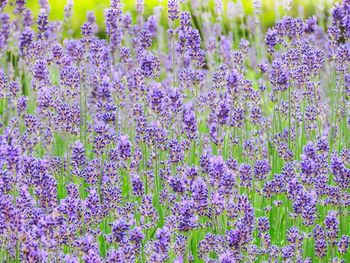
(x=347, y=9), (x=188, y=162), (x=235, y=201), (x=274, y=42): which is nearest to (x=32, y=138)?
(x=188, y=162)

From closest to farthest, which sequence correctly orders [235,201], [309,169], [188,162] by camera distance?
[309,169] < [235,201] < [188,162]

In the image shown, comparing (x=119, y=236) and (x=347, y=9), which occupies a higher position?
(x=347, y=9)

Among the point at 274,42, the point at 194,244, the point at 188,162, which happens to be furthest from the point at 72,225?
the point at 274,42

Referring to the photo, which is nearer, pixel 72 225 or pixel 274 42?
pixel 72 225

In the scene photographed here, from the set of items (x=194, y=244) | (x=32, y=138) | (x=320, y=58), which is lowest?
(x=194, y=244)

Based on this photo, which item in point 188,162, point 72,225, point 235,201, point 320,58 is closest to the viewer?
point 72,225

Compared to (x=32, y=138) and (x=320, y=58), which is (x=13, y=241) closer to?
(x=32, y=138)

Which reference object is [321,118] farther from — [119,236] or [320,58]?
[119,236]

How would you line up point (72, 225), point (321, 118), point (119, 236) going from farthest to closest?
point (321, 118) → point (72, 225) → point (119, 236)

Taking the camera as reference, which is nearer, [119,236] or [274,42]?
[119,236]
